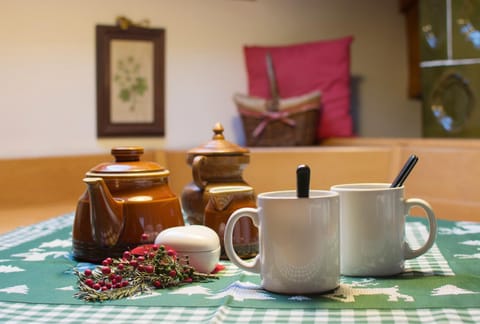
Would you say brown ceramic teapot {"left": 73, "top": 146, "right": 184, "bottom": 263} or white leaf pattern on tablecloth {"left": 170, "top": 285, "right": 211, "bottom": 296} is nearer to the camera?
white leaf pattern on tablecloth {"left": 170, "top": 285, "right": 211, "bottom": 296}

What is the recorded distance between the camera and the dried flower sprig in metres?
0.69

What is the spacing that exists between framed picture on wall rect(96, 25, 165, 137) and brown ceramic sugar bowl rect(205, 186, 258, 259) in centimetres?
151

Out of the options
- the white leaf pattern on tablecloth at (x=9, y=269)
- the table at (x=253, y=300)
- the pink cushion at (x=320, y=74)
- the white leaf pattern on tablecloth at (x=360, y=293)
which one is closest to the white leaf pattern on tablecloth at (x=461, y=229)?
the table at (x=253, y=300)

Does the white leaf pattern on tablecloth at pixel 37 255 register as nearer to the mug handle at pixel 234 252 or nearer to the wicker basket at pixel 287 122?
the mug handle at pixel 234 252

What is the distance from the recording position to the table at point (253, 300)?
58 centimetres

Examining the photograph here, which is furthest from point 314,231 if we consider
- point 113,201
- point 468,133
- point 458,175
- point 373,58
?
point 373,58

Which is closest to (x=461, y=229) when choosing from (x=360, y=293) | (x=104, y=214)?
(x=360, y=293)

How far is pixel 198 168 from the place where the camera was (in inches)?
38.0

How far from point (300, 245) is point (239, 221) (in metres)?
0.19

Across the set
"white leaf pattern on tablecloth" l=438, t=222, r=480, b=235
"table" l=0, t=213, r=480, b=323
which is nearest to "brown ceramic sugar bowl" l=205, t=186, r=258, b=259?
"table" l=0, t=213, r=480, b=323

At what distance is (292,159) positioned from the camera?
201 cm

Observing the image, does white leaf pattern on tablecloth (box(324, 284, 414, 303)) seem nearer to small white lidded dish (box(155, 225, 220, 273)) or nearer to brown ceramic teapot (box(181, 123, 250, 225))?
small white lidded dish (box(155, 225, 220, 273))

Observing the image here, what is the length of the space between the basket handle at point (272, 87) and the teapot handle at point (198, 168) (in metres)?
1.36

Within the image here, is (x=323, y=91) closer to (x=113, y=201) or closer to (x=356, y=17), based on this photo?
(x=356, y=17)
